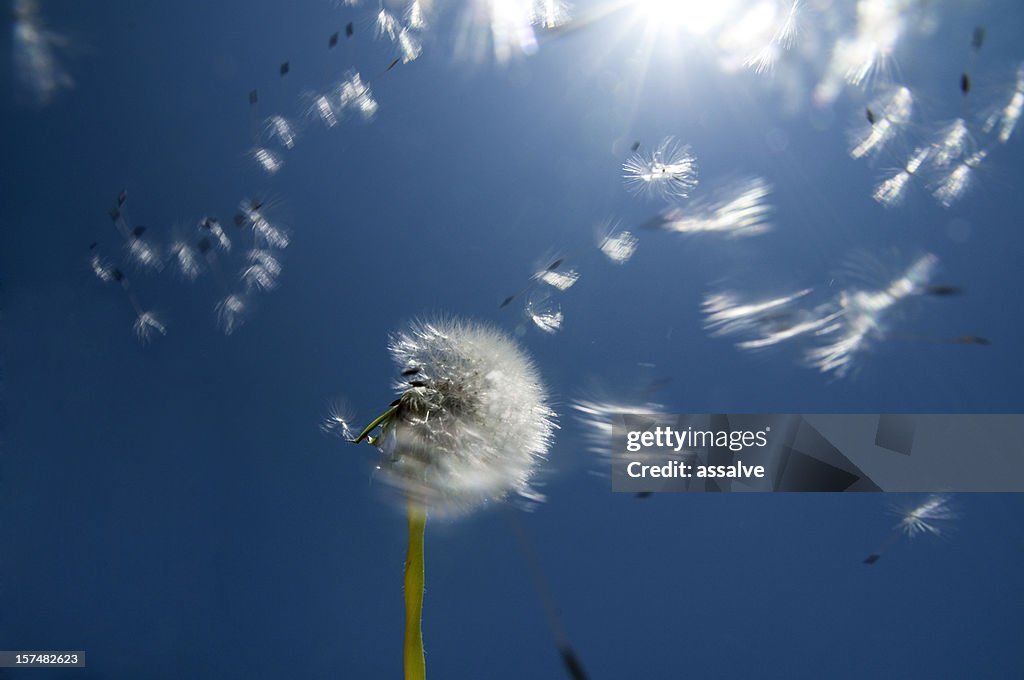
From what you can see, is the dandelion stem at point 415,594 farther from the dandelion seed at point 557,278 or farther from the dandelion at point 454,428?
the dandelion seed at point 557,278

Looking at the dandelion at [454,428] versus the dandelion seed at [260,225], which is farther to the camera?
the dandelion seed at [260,225]

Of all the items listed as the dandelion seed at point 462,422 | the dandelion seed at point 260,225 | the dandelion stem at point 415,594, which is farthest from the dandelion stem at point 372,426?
the dandelion seed at point 260,225

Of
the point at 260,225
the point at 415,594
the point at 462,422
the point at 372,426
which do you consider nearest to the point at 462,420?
the point at 462,422

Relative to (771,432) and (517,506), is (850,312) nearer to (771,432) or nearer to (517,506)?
(771,432)

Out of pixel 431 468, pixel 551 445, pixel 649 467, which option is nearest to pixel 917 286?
pixel 649 467

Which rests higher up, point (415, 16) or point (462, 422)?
point (415, 16)

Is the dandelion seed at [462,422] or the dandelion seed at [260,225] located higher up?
the dandelion seed at [260,225]

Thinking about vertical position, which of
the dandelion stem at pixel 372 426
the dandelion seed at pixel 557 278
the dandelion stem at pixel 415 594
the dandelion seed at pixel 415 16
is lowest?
the dandelion stem at pixel 415 594

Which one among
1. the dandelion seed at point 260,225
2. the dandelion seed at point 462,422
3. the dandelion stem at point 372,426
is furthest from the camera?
the dandelion seed at point 260,225

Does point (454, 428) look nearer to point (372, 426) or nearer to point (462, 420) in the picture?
point (462, 420)
